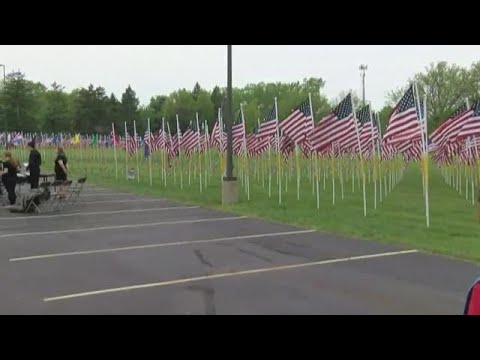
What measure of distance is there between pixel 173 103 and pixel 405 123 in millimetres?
91131

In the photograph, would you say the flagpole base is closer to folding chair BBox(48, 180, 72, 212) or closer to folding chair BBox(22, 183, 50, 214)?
folding chair BBox(48, 180, 72, 212)

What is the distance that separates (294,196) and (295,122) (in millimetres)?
3840

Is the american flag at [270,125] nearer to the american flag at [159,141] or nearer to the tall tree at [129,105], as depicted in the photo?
the american flag at [159,141]

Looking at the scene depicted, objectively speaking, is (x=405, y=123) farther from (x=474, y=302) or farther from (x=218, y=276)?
(x=474, y=302)

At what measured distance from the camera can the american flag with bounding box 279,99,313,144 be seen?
55.6ft

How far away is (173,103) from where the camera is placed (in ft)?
336

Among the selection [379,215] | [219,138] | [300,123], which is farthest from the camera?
[219,138]

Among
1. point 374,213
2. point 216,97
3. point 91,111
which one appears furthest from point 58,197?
point 216,97

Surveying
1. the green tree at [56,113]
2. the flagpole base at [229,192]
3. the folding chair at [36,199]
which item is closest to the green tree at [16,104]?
the green tree at [56,113]

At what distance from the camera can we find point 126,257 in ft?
31.5

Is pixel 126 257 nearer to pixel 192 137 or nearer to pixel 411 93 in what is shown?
pixel 411 93

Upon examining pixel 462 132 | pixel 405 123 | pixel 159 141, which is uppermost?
pixel 159 141

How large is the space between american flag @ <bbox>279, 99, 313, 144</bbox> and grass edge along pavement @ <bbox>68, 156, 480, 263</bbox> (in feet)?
6.75

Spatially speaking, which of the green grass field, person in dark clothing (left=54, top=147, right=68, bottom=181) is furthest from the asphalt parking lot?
person in dark clothing (left=54, top=147, right=68, bottom=181)
